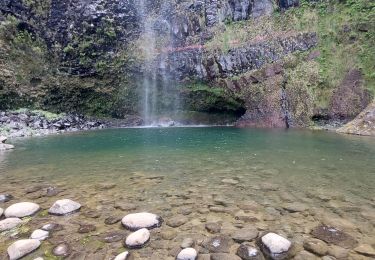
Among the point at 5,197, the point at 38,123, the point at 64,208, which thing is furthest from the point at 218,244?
the point at 38,123

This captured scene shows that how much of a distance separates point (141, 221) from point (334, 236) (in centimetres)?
308

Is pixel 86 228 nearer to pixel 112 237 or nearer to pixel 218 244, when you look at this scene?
pixel 112 237

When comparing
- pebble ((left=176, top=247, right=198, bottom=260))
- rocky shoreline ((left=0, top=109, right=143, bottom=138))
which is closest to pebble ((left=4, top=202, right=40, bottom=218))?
pebble ((left=176, top=247, right=198, bottom=260))

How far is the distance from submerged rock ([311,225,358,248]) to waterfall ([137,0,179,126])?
89.0 feet

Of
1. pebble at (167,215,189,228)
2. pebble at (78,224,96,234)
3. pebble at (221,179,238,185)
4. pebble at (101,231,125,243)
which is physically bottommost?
pebble at (167,215,189,228)

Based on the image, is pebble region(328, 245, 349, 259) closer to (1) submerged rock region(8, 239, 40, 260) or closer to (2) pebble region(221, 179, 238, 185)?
(2) pebble region(221, 179, 238, 185)

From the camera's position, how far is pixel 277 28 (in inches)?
1121

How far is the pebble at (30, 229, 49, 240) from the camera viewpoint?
478 centimetres

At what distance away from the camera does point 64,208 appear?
19.3 ft

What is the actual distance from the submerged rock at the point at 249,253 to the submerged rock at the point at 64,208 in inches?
133

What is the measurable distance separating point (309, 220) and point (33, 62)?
31.6 meters

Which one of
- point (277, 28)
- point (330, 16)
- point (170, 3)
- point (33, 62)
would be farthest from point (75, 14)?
point (330, 16)

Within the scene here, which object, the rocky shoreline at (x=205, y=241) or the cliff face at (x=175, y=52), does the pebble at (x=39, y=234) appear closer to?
the rocky shoreline at (x=205, y=241)

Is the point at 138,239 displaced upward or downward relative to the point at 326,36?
downward
